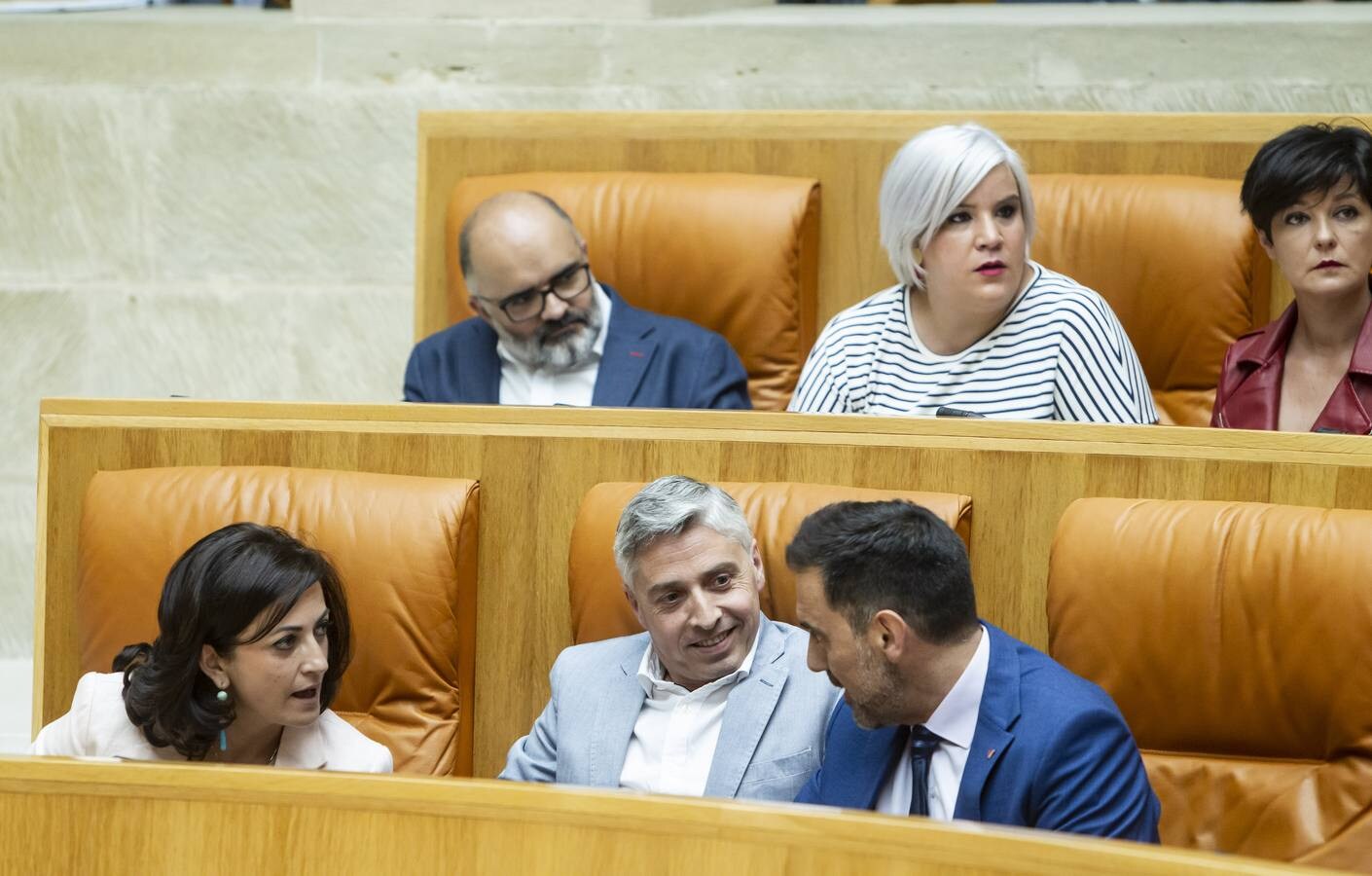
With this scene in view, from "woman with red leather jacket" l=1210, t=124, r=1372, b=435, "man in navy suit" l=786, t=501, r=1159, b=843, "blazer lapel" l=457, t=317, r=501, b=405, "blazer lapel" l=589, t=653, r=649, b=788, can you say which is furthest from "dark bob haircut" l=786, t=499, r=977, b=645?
"blazer lapel" l=457, t=317, r=501, b=405

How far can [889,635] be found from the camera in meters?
1.01

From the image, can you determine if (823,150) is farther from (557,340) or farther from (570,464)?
(570,464)

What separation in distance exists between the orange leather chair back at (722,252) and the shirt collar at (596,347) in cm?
8

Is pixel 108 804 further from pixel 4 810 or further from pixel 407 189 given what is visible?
pixel 407 189

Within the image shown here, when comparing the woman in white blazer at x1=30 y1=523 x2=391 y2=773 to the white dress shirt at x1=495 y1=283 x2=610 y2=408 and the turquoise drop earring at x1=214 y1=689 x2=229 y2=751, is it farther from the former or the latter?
the white dress shirt at x1=495 y1=283 x2=610 y2=408

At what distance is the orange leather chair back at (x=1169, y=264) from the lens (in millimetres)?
1625

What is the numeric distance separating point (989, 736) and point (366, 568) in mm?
556

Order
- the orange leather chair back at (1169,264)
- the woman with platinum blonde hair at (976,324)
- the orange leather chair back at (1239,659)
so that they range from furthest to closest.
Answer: the orange leather chair back at (1169,264) → the woman with platinum blonde hair at (976,324) → the orange leather chair back at (1239,659)

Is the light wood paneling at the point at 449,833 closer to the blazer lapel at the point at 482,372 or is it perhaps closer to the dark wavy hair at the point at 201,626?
the dark wavy hair at the point at 201,626

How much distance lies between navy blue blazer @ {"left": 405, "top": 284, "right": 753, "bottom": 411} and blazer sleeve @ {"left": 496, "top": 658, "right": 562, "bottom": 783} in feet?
1.58

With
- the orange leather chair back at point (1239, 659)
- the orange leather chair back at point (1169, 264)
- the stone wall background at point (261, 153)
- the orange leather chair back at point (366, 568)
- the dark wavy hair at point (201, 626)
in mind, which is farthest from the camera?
the stone wall background at point (261, 153)

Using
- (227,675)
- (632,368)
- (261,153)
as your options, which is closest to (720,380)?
(632,368)

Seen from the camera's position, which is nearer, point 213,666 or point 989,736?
point 989,736

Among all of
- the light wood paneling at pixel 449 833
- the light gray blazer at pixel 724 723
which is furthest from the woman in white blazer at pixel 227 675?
the light wood paneling at pixel 449 833
